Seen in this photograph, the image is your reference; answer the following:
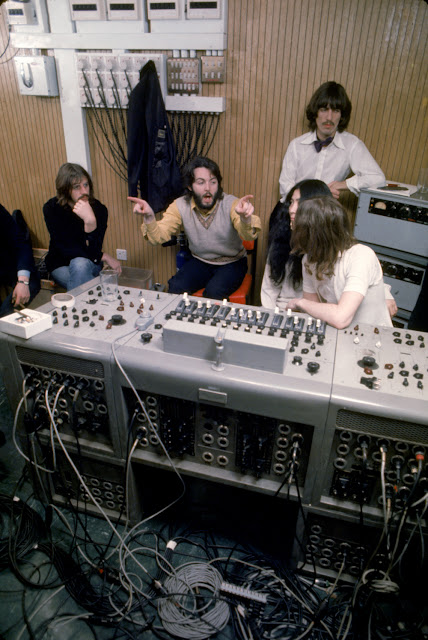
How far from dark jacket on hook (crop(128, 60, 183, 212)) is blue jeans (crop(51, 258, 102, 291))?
711 millimetres

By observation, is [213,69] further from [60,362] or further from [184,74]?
[60,362]

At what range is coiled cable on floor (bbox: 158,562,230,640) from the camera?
1.54 m

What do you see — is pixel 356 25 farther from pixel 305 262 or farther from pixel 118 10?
pixel 305 262

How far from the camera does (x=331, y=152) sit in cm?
307

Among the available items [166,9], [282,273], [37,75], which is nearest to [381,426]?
[282,273]

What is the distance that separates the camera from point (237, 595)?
162 cm

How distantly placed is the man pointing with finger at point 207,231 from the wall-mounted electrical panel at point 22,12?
1891mm

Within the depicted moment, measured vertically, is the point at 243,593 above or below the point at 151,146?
below

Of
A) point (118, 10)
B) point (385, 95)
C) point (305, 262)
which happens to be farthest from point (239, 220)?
point (118, 10)

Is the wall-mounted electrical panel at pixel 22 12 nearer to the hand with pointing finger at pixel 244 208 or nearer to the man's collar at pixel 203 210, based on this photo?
the man's collar at pixel 203 210

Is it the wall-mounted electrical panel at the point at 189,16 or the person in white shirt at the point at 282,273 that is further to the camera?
the wall-mounted electrical panel at the point at 189,16

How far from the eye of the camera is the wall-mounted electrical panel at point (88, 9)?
127 inches

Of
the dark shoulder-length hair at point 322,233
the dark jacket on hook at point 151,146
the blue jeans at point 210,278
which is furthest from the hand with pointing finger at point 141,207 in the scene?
the dark shoulder-length hair at point 322,233

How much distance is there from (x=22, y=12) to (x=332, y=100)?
8.21 feet
